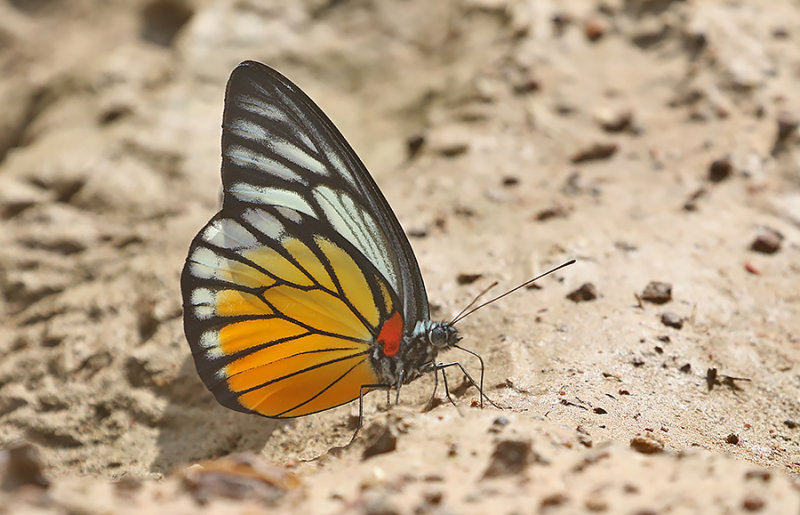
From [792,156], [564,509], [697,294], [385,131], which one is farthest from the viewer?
[385,131]

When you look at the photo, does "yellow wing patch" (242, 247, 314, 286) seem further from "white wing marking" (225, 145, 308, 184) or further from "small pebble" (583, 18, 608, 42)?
"small pebble" (583, 18, 608, 42)

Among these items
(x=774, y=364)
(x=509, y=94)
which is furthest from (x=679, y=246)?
(x=509, y=94)

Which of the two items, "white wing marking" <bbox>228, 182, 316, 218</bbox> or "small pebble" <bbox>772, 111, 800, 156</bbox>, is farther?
"small pebble" <bbox>772, 111, 800, 156</bbox>

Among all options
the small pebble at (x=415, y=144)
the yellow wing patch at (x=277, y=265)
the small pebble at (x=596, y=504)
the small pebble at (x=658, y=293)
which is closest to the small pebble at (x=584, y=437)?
the small pebble at (x=596, y=504)

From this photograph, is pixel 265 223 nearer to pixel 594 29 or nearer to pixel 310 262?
pixel 310 262

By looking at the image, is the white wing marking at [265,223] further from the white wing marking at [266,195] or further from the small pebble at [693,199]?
the small pebble at [693,199]

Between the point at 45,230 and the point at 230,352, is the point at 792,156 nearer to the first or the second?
the point at 230,352

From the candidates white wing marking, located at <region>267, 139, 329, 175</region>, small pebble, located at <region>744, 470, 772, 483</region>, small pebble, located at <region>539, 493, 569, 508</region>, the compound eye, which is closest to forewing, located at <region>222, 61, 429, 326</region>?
white wing marking, located at <region>267, 139, 329, 175</region>

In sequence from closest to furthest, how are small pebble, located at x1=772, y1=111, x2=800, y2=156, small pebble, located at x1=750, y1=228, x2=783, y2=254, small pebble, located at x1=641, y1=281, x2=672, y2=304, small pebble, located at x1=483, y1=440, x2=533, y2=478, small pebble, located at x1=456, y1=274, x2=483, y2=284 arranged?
small pebble, located at x1=483, y1=440, x2=533, y2=478, small pebble, located at x1=641, y1=281, x2=672, y2=304, small pebble, located at x1=456, y1=274, x2=483, y2=284, small pebble, located at x1=750, y1=228, x2=783, y2=254, small pebble, located at x1=772, y1=111, x2=800, y2=156
